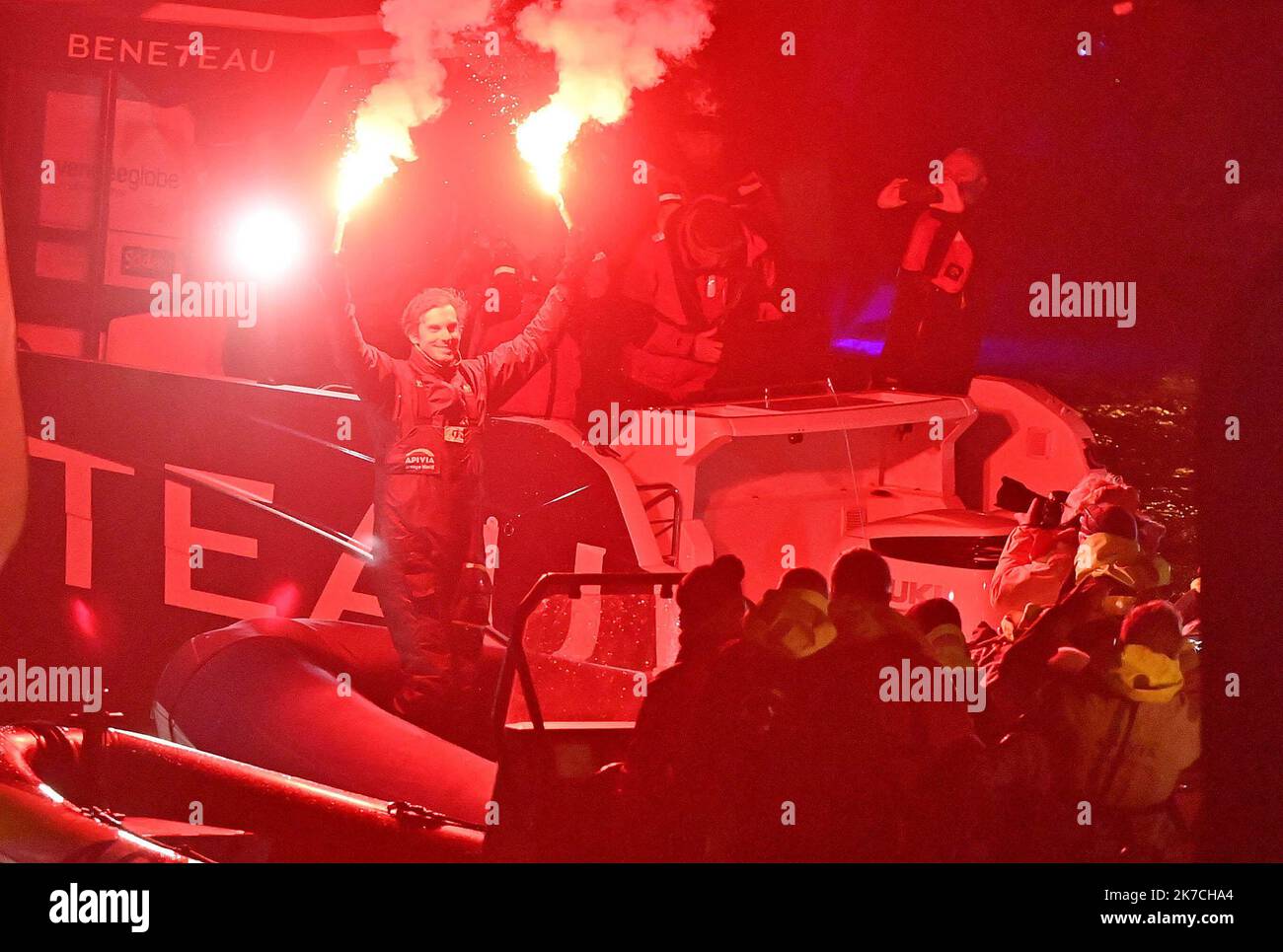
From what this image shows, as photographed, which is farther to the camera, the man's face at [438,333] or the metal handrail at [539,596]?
the man's face at [438,333]

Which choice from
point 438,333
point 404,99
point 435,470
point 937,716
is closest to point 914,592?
point 937,716

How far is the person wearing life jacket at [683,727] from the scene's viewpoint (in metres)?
2.87

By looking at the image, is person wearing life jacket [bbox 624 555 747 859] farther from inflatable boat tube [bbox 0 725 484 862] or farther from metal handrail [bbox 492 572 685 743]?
inflatable boat tube [bbox 0 725 484 862]

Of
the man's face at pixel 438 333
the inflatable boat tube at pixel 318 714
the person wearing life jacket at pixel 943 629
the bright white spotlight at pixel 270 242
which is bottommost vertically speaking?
the inflatable boat tube at pixel 318 714

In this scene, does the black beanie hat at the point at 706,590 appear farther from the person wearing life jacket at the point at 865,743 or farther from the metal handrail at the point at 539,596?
the person wearing life jacket at the point at 865,743

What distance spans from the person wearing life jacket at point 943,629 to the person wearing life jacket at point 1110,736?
0.24 m

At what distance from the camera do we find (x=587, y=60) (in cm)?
300

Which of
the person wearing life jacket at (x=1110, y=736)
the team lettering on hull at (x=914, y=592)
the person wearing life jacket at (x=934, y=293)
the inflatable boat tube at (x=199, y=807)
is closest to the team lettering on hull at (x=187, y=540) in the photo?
the inflatable boat tube at (x=199, y=807)

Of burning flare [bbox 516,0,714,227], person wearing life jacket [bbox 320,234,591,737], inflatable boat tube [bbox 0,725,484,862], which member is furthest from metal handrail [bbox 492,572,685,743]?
burning flare [bbox 516,0,714,227]

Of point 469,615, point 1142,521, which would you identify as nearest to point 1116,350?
point 1142,521

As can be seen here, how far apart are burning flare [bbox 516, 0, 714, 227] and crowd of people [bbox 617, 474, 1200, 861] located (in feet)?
3.77

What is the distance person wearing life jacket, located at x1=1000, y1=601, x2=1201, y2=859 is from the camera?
3057 millimetres

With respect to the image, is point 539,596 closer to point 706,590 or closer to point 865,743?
point 706,590
